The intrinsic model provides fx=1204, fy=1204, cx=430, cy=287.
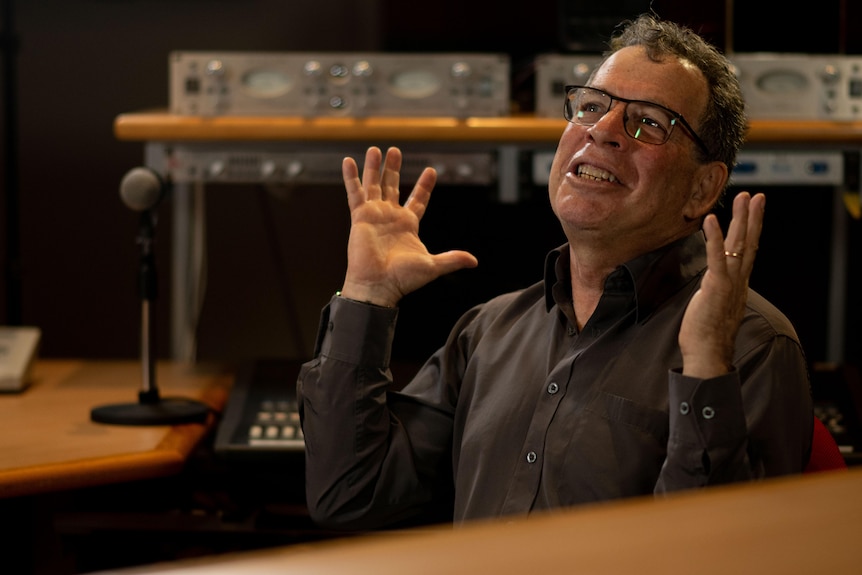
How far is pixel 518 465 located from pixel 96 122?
6.41 ft

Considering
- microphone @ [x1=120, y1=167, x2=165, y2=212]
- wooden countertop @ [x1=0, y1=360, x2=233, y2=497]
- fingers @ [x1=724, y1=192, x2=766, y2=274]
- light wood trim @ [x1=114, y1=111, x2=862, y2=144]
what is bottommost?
wooden countertop @ [x1=0, y1=360, x2=233, y2=497]

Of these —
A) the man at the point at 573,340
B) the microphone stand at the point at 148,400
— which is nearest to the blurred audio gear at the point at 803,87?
the man at the point at 573,340

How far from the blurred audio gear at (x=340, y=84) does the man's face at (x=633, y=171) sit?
799 millimetres

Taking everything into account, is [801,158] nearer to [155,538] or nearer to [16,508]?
[155,538]

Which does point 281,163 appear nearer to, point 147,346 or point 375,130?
point 375,130

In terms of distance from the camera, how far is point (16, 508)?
8.31 ft

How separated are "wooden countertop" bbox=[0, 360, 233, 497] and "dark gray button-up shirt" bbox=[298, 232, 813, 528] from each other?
0.44 meters

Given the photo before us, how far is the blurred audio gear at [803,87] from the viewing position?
7.47ft

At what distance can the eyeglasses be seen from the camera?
4.80ft

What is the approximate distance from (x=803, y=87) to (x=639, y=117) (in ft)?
3.10

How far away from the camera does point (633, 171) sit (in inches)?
57.9

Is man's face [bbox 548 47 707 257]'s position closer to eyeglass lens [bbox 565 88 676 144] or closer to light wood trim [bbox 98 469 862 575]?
eyeglass lens [bbox 565 88 676 144]

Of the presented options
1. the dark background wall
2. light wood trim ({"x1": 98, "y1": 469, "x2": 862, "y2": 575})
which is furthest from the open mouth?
the dark background wall

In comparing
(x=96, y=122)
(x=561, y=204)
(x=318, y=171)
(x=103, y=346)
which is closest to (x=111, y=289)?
(x=103, y=346)
